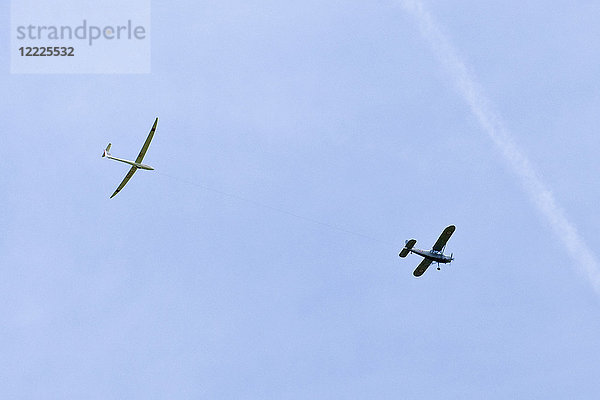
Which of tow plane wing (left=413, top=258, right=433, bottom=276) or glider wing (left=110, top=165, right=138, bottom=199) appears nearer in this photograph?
glider wing (left=110, top=165, right=138, bottom=199)

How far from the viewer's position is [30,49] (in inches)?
6265

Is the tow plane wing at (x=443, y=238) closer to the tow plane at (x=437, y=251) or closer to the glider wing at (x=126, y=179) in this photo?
the tow plane at (x=437, y=251)

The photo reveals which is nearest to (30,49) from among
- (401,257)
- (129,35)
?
(129,35)

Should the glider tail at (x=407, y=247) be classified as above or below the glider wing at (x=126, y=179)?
below

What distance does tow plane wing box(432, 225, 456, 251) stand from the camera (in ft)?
530

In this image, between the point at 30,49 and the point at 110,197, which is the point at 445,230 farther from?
the point at 30,49

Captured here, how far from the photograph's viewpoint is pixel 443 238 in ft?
533

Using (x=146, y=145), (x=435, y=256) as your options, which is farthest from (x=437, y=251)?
(x=146, y=145)

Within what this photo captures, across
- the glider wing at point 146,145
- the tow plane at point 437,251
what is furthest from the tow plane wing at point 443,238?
the glider wing at point 146,145

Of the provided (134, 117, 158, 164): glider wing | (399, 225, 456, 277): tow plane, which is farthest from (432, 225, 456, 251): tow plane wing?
(134, 117, 158, 164): glider wing

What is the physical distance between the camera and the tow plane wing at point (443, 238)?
161500 millimetres

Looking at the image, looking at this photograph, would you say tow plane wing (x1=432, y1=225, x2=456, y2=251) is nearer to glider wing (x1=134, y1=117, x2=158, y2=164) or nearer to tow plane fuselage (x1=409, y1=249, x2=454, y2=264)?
tow plane fuselage (x1=409, y1=249, x2=454, y2=264)

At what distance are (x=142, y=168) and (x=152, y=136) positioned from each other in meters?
4.83

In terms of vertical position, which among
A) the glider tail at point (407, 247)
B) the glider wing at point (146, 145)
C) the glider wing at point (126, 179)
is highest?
the glider wing at point (146, 145)
